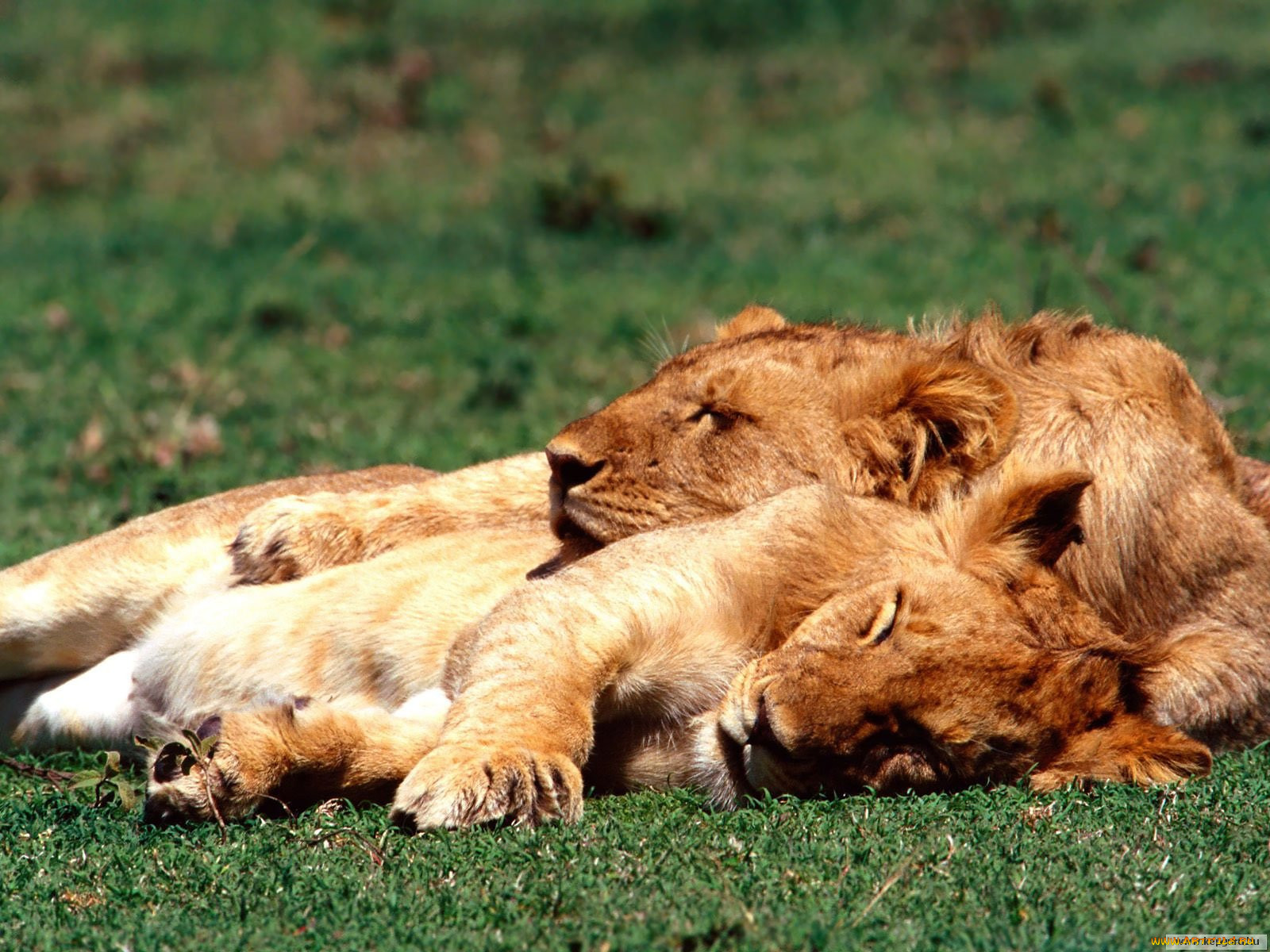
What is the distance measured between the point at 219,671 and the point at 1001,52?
14.9m

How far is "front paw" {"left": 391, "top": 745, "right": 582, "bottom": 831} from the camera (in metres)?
3.26

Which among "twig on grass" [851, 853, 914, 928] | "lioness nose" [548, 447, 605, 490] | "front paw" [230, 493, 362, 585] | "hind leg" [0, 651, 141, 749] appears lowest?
"hind leg" [0, 651, 141, 749]

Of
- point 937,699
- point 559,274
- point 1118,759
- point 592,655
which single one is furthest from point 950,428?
point 559,274

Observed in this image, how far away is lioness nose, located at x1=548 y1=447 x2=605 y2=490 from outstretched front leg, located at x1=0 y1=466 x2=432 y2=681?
1.19m

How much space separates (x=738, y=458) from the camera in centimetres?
463

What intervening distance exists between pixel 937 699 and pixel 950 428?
4.18ft

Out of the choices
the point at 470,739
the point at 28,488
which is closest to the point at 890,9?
the point at 28,488

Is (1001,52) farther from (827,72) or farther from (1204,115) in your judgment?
(1204,115)

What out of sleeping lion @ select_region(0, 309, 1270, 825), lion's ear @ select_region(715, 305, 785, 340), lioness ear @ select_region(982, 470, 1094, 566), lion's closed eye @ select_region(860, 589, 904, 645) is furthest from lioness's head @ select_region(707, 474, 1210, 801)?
lion's ear @ select_region(715, 305, 785, 340)

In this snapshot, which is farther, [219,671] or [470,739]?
[219,671]

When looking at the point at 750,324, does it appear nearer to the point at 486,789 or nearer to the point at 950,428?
the point at 950,428

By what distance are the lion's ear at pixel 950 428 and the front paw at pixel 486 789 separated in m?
1.53

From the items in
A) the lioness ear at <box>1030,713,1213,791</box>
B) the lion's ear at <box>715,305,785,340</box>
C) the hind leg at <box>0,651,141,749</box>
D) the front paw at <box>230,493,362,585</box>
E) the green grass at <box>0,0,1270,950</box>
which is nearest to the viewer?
the green grass at <box>0,0,1270,950</box>

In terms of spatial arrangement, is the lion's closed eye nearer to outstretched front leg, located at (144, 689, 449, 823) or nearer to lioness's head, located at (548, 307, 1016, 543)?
lioness's head, located at (548, 307, 1016, 543)
